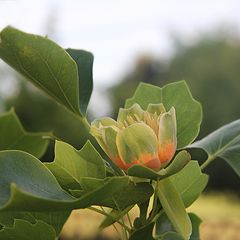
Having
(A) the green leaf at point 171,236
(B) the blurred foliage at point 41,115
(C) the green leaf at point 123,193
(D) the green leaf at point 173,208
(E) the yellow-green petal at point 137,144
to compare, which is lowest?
(B) the blurred foliage at point 41,115

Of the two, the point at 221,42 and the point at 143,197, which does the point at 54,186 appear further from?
the point at 221,42

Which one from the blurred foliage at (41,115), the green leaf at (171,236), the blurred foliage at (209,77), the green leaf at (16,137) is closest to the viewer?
the green leaf at (171,236)

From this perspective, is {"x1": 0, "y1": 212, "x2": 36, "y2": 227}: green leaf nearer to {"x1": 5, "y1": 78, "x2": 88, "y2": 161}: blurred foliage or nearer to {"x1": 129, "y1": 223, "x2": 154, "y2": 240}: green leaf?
{"x1": 129, "y1": 223, "x2": 154, "y2": 240}: green leaf

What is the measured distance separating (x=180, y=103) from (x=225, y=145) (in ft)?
0.24

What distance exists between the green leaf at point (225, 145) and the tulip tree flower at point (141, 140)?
132mm

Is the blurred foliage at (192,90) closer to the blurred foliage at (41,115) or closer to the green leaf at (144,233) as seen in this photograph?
the blurred foliage at (41,115)

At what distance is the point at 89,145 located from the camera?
0.50 m

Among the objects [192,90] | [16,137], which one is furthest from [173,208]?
[192,90]

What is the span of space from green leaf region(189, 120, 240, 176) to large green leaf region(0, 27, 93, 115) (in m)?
0.16

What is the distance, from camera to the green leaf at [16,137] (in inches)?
28.6

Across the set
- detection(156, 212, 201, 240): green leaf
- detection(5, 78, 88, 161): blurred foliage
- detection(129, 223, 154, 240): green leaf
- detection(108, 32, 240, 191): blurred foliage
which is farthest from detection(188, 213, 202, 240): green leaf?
detection(108, 32, 240, 191): blurred foliage

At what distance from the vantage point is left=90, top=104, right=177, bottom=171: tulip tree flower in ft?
1.62

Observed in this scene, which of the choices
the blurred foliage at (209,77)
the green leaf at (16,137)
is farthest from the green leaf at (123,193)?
the blurred foliage at (209,77)

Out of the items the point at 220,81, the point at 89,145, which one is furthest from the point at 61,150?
the point at 220,81
